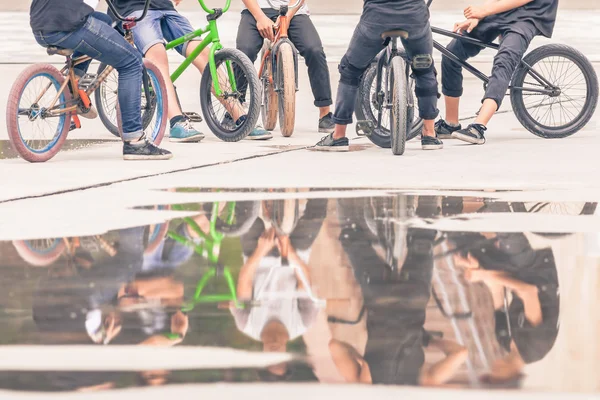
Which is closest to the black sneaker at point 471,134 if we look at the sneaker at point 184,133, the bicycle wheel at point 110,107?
the sneaker at point 184,133

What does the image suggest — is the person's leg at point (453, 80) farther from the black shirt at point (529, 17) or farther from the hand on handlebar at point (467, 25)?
the black shirt at point (529, 17)

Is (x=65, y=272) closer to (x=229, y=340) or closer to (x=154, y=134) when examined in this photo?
(x=229, y=340)

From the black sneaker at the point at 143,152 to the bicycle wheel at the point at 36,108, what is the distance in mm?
493

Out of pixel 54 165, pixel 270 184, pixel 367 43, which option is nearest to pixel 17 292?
pixel 270 184

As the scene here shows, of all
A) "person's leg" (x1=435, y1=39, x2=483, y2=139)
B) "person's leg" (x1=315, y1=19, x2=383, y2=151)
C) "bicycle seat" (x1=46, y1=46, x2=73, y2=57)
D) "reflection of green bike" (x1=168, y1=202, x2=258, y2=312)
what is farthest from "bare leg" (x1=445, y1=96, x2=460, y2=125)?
"reflection of green bike" (x1=168, y1=202, x2=258, y2=312)

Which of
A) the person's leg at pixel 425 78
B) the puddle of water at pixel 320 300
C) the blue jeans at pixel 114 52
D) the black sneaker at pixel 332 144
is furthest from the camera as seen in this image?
the black sneaker at pixel 332 144

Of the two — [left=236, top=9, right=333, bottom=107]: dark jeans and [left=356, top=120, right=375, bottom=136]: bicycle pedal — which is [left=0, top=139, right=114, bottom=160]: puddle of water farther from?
[left=356, top=120, right=375, bottom=136]: bicycle pedal

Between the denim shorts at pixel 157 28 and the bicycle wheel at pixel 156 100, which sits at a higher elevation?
the denim shorts at pixel 157 28

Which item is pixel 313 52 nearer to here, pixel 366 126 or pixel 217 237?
pixel 366 126

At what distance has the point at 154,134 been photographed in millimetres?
10719

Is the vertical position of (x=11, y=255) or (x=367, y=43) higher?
(x=367, y=43)

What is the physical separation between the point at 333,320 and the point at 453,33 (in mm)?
7064

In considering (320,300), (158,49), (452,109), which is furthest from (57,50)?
(320,300)

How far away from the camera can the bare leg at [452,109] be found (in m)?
11.4
